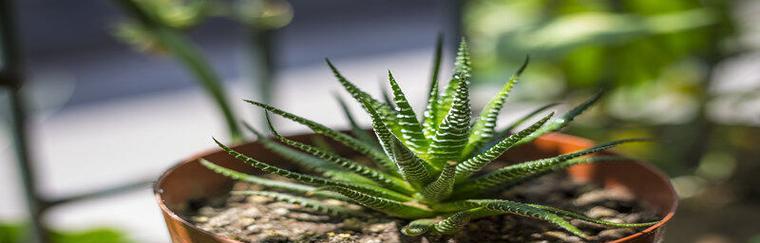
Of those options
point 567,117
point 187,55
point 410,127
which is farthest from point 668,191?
point 187,55

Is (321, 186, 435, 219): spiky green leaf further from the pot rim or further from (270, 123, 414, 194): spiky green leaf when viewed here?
the pot rim

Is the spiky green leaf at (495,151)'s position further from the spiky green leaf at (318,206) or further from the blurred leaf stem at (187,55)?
the blurred leaf stem at (187,55)

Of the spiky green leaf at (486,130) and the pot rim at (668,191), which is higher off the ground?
the spiky green leaf at (486,130)

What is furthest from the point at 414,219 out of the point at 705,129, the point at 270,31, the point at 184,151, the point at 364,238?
the point at 184,151

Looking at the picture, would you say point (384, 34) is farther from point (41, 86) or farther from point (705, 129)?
point (705, 129)

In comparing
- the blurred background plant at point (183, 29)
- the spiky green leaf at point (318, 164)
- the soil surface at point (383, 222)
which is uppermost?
the blurred background plant at point (183, 29)

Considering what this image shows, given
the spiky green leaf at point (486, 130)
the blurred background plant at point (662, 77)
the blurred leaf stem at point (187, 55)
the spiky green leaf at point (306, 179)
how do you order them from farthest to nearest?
the blurred background plant at point (662, 77)
the blurred leaf stem at point (187, 55)
the spiky green leaf at point (486, 130)
the spiky green leaf at point (306, 179)

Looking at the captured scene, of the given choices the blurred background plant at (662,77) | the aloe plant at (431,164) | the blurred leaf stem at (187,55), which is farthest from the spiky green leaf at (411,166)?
the blurred background plant at (662,77)

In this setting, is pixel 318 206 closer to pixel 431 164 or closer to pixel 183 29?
pixel 431 164
